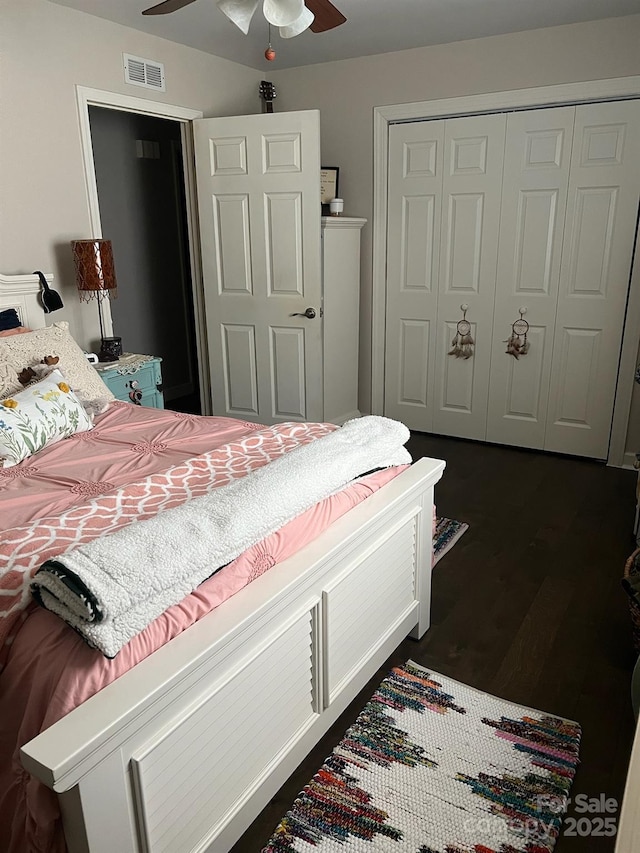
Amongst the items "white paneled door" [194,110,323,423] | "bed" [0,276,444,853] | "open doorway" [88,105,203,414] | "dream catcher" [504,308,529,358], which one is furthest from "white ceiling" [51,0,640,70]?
"bed" [0,276,444,853]

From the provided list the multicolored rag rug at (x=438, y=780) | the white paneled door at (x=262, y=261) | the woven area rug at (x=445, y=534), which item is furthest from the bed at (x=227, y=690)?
the white paneled door at (x=262, y=261)

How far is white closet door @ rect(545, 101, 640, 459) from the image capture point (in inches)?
141

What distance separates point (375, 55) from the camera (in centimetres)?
409

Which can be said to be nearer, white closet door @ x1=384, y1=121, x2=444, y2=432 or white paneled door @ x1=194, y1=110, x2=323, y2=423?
white paneled door @ x1=194, y1=110, x2=323, y2=423

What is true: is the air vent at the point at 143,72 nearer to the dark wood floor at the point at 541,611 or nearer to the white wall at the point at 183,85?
the white wall at the point at 183,85

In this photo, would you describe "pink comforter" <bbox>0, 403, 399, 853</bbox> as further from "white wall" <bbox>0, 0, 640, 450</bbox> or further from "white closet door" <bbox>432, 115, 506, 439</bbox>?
"white closet door" <bbox>432, 115, 506, 439</bbox>

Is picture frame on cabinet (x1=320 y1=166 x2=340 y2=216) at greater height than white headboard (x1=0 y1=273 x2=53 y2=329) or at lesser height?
greater

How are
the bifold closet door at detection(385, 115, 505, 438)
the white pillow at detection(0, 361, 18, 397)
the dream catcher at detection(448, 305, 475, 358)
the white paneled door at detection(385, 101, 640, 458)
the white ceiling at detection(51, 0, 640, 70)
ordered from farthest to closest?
the dream catcher at detection(448, 305, 475, 358) < the bifold closet door at detection(385, 115, 505, 438) < the white paneled door at detection(385, 101, 640, 458) < the white ceiling at detection(51, 0, 640, 70) < the white pillow at detection(0, 361, 18, 397)

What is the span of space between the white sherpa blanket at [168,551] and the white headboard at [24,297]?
1.90 metres

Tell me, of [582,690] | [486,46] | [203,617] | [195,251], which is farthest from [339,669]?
[486,46]

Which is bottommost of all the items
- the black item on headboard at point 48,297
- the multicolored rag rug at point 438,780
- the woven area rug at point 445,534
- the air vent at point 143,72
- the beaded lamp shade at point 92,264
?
the multicolored rag rug at point 438,780

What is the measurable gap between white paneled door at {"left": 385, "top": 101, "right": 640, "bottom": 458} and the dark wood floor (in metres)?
0.54

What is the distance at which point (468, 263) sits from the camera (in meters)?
4.15

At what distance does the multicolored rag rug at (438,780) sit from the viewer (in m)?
1.59
